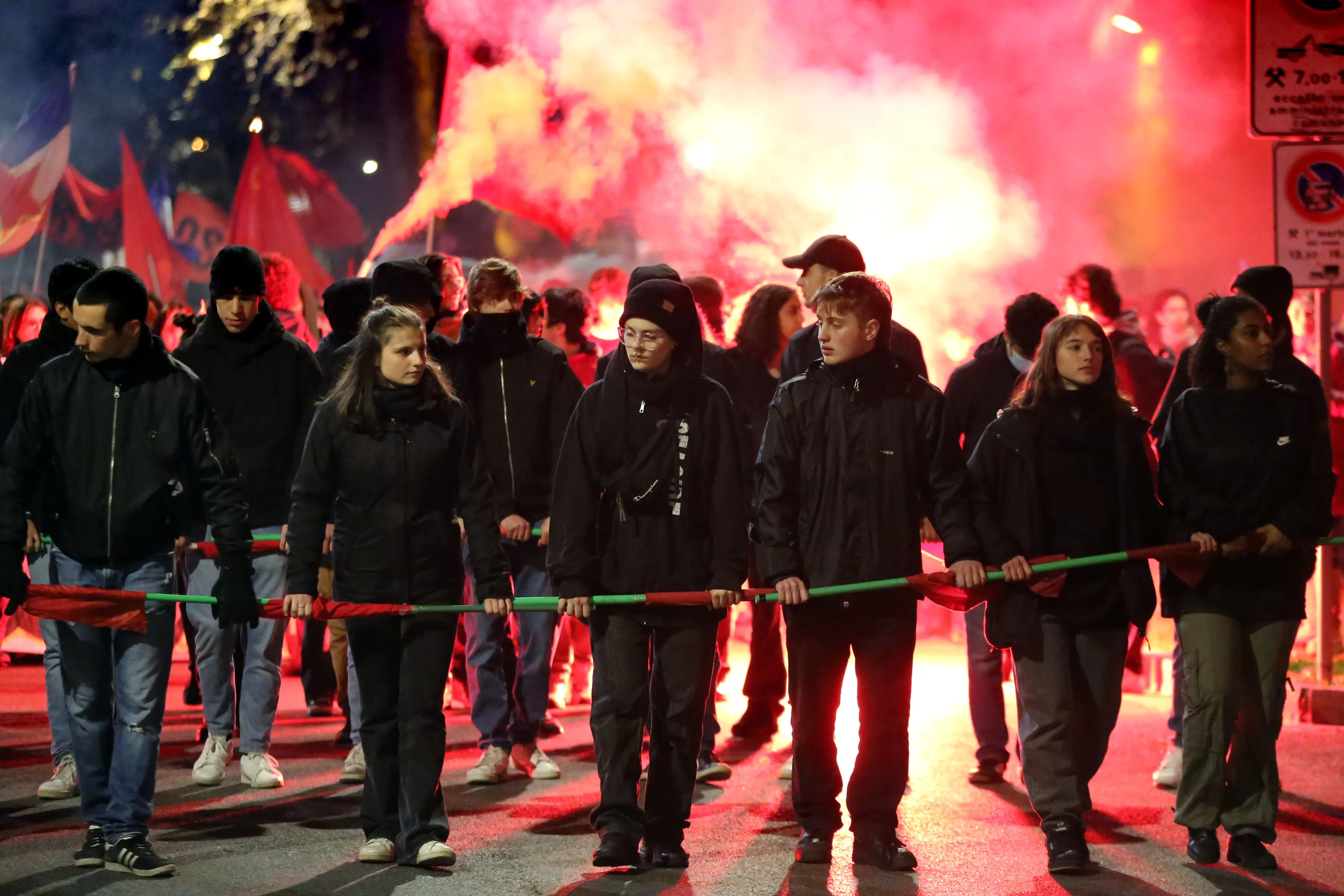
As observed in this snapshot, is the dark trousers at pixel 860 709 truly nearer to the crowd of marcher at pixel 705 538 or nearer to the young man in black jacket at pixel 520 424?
the crowd of marcher at pixel 705 538

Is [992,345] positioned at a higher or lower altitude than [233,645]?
higher

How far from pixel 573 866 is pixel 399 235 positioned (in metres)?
15.6

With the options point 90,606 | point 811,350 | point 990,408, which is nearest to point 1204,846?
point 990,408

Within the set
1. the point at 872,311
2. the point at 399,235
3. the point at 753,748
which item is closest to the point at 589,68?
the point at 399,235

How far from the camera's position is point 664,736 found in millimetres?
6207

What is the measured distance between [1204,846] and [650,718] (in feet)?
6.99

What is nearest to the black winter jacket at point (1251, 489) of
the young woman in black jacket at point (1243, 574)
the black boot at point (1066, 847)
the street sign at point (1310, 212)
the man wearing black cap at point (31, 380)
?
the young woman in black jacket at point (1243, 574)

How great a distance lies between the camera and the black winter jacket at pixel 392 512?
6195 millimetres

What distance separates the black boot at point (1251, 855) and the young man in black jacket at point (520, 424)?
3.13m

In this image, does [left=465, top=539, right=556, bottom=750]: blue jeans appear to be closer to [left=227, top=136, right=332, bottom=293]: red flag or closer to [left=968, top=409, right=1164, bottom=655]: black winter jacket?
[left=968, top=409, right=1164, bottom=655]: black winter jacket

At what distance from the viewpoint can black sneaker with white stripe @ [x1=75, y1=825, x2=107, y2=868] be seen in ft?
19.7

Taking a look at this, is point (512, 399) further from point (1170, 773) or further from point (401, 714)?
point (1170, 773)

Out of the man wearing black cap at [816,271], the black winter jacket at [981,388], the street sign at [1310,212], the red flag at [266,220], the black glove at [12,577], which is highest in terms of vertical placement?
the red flag at [266,220]

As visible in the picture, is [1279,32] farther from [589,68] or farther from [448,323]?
[589,68]
